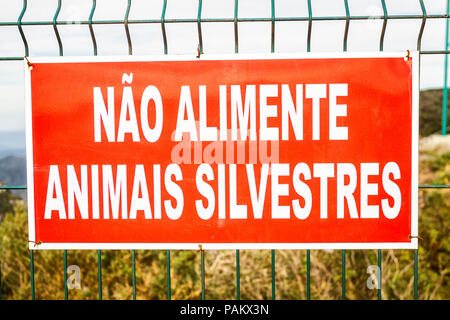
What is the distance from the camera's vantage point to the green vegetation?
6383 millimetres

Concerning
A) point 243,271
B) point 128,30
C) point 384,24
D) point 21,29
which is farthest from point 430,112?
point 21,29

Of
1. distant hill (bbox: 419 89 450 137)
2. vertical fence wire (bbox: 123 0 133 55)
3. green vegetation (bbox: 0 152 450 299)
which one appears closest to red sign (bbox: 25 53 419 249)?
vertical fence wire (bbox: 123 0 133 55)

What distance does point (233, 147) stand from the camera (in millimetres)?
2477

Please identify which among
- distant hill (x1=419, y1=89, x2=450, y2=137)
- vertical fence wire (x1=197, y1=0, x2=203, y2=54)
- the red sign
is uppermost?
distant hill (x1=419, y1=89, x2=450, y2=137)

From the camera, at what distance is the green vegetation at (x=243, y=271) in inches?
251

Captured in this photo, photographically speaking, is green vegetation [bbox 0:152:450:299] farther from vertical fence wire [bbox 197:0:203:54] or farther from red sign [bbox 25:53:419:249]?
vertical fence wire [bbox 197:0:203:54]

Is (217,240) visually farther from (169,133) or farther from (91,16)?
(91,16)

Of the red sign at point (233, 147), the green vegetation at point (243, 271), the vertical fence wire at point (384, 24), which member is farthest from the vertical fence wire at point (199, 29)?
the green vegetation at point (243, 271)

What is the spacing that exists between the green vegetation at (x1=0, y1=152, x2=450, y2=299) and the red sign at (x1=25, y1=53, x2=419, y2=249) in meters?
3.85

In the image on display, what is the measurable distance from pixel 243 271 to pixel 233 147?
4178 mm

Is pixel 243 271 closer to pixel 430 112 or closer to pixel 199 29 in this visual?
pixel 199 29
